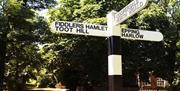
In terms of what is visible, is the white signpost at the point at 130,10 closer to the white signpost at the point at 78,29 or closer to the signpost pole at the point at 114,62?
the signpost pole at the point at 114,62

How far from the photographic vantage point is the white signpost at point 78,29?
274 inches

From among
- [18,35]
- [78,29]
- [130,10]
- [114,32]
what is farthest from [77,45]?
[130,10]

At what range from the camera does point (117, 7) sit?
29859 mm

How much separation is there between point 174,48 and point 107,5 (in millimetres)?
7362

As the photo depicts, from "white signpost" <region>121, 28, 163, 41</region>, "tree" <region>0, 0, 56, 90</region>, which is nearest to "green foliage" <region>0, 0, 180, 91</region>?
"tree" <region>0, 0, 56, 90</region>

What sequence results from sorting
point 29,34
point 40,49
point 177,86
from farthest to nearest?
point 177,86
point 40,49
point 29,34

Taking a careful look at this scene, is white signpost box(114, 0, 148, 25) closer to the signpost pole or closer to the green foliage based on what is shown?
the signpost pole

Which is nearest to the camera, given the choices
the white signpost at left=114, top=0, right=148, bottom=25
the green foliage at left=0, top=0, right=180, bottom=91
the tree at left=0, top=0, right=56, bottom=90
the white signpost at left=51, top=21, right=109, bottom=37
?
the white signpost at left=114, top=0, right=148, bottom=25

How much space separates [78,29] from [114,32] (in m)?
0.73

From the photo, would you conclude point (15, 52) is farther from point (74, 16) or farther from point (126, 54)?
point (126, 54)

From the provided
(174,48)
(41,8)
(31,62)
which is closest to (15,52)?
(31,62)

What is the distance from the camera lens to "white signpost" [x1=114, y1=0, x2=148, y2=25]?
6309 mm

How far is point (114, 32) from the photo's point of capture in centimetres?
697

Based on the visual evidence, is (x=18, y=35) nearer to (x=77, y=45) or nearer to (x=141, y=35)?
(x=77, y=45)
